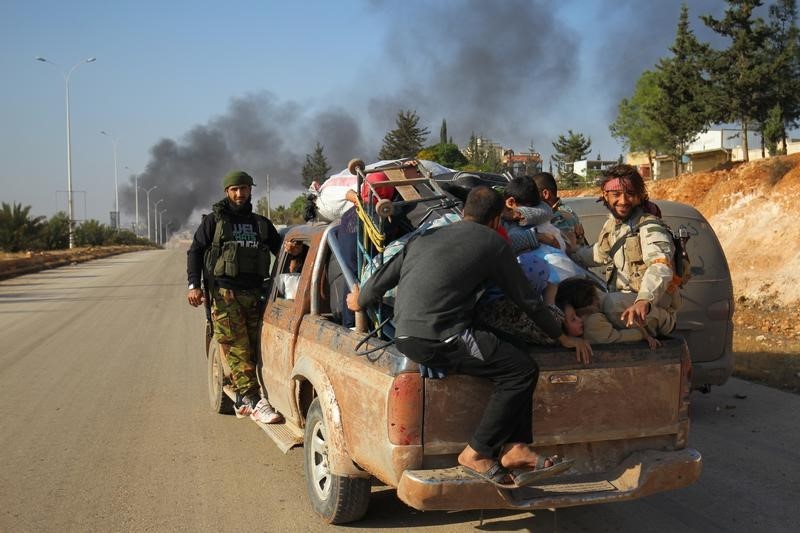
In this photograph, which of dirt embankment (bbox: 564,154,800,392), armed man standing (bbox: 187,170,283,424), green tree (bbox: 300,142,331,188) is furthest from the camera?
green tree (bbox: 300,142,331,188)

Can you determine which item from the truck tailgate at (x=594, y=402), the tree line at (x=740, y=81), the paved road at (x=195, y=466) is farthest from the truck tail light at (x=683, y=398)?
the tree line at (x=740, y=81)

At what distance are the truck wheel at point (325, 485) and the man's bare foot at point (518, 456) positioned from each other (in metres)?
0.96

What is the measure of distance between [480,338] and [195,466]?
2772 mm

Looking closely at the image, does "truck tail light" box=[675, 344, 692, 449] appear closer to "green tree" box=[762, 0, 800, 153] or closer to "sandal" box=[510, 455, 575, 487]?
"sandal" box=[510, 455, 575, 487]

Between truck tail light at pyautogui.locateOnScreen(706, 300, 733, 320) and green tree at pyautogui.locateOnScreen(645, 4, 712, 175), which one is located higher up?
green tree at pyautogui.locateOnScreen(645, 4, 712, 175)

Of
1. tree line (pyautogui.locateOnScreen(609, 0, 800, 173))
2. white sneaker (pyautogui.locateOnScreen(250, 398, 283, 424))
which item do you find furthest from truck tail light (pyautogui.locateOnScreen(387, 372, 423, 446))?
tree line (pyautogui.locateOnScreen(609, 0, 800, 173))

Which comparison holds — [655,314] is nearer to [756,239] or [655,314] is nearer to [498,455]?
[498,455]

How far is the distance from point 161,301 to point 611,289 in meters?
13.7

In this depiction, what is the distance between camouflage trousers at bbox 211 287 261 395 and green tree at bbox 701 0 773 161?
29752 millimetres

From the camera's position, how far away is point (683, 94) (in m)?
37.9

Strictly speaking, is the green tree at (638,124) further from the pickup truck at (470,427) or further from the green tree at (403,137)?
the pickup truck at (470,427)

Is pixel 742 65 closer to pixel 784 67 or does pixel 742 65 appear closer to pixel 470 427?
pixel 784 67

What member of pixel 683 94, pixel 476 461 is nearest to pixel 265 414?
pixel 476 461

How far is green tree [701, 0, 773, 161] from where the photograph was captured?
3169 centimetres
